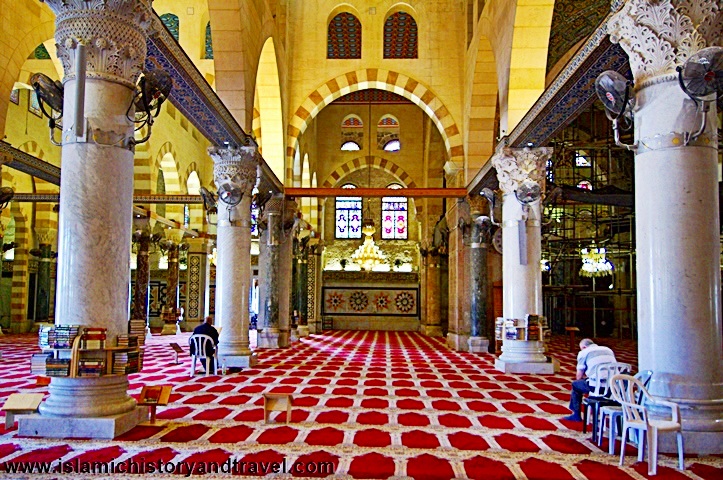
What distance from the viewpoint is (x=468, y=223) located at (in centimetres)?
1414

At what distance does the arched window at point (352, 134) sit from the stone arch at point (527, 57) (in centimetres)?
1398

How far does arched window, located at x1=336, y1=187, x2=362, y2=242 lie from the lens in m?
26.5

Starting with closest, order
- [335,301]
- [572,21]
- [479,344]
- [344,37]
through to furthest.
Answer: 1. [572,21]
2. [479,344]
3. [344,37]
4. [335,301]

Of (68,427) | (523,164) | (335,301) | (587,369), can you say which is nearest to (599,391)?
(587,369)

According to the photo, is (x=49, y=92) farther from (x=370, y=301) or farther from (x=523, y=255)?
(x=370, y=301)

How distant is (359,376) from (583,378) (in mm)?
4049

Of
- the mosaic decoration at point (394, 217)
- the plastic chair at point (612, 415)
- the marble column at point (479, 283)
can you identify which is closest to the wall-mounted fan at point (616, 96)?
the plastic chair at point (612, 415)

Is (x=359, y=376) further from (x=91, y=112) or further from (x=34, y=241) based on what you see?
(x=34, y=241)

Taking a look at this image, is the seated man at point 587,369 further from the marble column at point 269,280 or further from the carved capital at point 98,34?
the marble column at point 269,280

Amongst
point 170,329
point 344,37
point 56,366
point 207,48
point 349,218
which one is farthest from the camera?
point 349,218

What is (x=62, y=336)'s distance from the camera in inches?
202

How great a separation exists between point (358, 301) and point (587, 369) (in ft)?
64.1

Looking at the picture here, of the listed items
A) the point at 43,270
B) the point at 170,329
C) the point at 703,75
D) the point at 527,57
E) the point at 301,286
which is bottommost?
the point at 170,329

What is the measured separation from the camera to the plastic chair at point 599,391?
17.3ft
